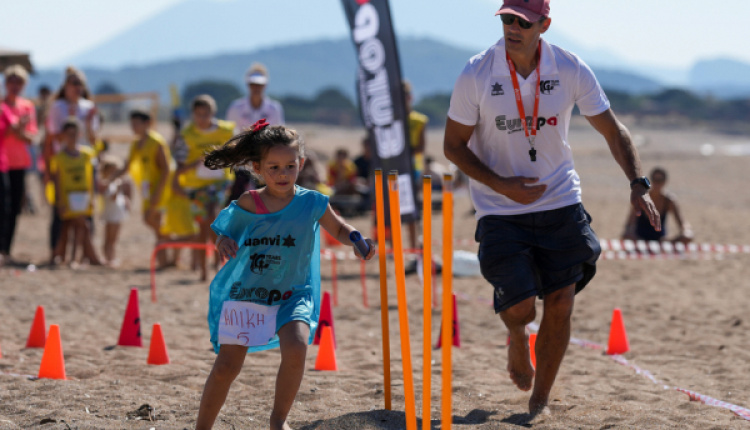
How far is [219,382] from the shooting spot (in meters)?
3.91

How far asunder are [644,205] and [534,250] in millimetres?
597

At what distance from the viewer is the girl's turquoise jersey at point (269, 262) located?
402cm

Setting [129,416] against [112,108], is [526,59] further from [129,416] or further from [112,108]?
[112,108]

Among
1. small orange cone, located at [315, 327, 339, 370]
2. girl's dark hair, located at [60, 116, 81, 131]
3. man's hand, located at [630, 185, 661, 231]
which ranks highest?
girl's dark hair, located at [60, 116, 81, 131]

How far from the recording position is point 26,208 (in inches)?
723

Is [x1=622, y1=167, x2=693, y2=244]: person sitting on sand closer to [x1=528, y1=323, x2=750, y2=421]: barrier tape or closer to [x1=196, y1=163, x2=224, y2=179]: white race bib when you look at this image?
[x1=528, y1=323, x2=750, y2=421]: barrier tape

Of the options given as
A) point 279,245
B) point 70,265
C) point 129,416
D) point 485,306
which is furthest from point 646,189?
point 70,265

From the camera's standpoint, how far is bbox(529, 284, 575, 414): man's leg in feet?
15.2

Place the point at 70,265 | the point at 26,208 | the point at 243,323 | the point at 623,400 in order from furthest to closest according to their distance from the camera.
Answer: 1. the point at 26,208
2. the point at 70,265
3. the point at 623,400
4. the point at 243,323

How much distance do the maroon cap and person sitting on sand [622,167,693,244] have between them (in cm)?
733

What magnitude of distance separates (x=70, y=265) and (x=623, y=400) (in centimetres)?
776

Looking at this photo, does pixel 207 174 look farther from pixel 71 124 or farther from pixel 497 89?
pixel 497 89

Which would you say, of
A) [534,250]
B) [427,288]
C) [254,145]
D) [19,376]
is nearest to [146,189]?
[19,376]

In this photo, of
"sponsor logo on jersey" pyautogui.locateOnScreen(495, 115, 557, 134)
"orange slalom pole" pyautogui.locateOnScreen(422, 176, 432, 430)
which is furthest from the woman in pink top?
"orange slalom pole" pyautogui.locateOnScreen(422, 176, 432, 430)
